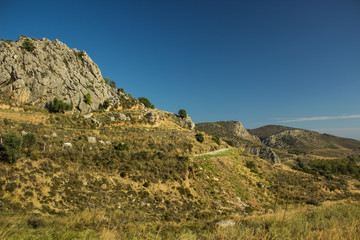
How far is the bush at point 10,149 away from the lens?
17330 millimetres

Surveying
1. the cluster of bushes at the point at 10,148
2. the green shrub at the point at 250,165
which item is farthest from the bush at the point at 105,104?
the green shrub at the point at 250,165

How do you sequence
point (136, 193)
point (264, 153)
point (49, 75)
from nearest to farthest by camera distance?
point (136, 193)
point (49, 75)
point (264, 153)

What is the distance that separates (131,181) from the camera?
76.7ft

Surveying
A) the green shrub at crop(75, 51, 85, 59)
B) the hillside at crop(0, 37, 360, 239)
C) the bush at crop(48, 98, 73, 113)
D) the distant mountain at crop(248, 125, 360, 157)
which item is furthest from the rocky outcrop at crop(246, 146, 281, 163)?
the green shrub at crop(75, 51, 85, 59)

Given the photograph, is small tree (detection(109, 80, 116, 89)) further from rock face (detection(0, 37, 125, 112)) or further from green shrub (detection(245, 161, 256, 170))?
green shrub (detection(245, 161, 256, 170))

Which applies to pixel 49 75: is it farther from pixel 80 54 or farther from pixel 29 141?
pixel 29 141

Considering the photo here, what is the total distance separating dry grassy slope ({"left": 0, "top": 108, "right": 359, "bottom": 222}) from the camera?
52.2ft

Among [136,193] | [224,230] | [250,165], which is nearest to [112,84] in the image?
[250,165]

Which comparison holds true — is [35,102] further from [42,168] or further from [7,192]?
[7,192]

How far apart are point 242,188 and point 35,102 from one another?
188 feet

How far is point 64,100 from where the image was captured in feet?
167

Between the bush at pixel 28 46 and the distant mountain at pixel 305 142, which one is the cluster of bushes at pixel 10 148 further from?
the distant mountain at pixel 305 142

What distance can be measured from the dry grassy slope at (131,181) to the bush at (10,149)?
2.51ft

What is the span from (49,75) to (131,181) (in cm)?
4832
